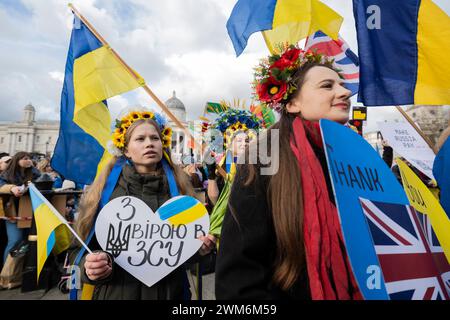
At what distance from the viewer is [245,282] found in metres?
0.97

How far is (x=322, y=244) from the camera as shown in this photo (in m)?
0.99

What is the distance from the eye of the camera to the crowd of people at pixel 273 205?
99 centimetres

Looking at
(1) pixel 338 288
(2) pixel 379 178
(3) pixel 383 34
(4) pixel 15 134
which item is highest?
(4) pixel 15 134

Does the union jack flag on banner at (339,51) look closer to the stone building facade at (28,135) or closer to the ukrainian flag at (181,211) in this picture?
the ukrainian flag at (181,211)

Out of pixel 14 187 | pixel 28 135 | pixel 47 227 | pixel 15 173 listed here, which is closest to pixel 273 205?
pixel 47 227

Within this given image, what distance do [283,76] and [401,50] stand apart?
5.56ft

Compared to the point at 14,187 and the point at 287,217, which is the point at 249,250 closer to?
the point at 287,217

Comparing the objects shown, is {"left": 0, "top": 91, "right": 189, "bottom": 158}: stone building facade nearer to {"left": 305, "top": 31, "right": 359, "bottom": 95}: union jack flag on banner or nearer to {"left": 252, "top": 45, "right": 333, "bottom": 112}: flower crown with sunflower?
{"left": 305, "top": 31, "right": 359, "bottom": 95}: union jack flag on banner

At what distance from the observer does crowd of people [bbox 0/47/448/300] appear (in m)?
0.99

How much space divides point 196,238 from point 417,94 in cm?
224

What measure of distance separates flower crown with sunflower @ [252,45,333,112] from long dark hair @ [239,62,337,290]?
46 cm

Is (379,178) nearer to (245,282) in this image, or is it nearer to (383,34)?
(245,282)
